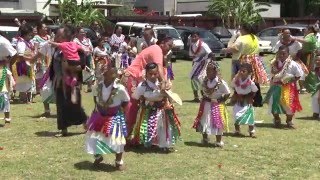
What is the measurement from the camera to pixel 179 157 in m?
8.17

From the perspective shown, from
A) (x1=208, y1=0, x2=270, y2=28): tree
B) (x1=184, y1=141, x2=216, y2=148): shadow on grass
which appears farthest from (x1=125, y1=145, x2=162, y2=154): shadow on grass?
(x1=208, y1=0, x2=270, y2=28): tree

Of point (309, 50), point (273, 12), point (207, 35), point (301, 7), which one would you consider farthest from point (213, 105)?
point (301, 7)

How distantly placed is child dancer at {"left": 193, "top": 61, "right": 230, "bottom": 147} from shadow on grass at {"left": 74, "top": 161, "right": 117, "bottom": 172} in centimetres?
182

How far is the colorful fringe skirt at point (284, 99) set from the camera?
10.4 m

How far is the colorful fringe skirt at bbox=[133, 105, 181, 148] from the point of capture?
825 cm

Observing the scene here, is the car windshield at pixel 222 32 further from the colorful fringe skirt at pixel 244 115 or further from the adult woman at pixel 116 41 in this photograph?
the colorful fringe skirt at pixel 244 115

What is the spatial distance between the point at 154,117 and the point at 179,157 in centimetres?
64

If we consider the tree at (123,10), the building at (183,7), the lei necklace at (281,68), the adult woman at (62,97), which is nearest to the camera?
the adult woman at (62,97)

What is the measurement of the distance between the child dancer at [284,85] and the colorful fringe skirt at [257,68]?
1.71 m

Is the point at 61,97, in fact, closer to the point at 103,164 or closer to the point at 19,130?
the point at 19,130

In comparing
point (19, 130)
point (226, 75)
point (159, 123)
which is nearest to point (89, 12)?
point (226, 75)

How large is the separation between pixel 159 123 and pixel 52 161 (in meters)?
1.53

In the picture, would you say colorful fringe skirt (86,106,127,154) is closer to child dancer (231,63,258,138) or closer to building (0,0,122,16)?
child dancer (231,63,258,138)

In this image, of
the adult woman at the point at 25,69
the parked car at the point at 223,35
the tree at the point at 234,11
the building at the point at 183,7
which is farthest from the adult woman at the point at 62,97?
the building at the point at 183,7
